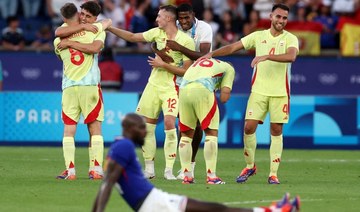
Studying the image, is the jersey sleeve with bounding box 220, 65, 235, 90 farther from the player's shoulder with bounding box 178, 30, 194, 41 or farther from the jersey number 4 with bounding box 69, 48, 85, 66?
the jersey number 4 with bounding box 69, 48, 85, 66

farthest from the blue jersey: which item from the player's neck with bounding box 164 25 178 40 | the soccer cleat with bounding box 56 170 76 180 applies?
the player's neck with bounding box 164 25 178 40

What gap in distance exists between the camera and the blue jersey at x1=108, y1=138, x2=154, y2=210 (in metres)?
11.0

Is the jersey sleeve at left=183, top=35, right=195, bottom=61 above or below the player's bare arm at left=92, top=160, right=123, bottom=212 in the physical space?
above

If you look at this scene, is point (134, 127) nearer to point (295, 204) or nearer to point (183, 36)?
point (295, 204)

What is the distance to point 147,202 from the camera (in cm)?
1098

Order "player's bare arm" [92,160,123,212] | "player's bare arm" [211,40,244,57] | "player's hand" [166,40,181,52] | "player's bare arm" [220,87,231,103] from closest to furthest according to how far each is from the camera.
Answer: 1. "player's bare arm" [92,160,123,212]
2. "player's bare arm" [220,87,231,103]
3. "player's bare arm" [211,40,244,57]
4. "player's hand" [166,40,181,52]

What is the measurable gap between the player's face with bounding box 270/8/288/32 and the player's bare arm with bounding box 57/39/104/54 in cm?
238

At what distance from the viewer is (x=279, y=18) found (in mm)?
16281

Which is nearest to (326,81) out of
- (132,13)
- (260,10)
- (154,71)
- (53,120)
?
(260,10)

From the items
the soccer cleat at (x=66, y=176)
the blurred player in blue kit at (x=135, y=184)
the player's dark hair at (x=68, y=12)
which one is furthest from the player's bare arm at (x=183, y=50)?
the blurred player in blue kit at (x=135, y=184)

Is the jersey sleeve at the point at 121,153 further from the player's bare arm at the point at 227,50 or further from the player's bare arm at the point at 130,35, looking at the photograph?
the player's bare arm at the point at 130,35

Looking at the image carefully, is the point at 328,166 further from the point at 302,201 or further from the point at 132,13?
the point at 132,13

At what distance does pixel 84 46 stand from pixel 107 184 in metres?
5.79

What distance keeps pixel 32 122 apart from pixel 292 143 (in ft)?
17.2
